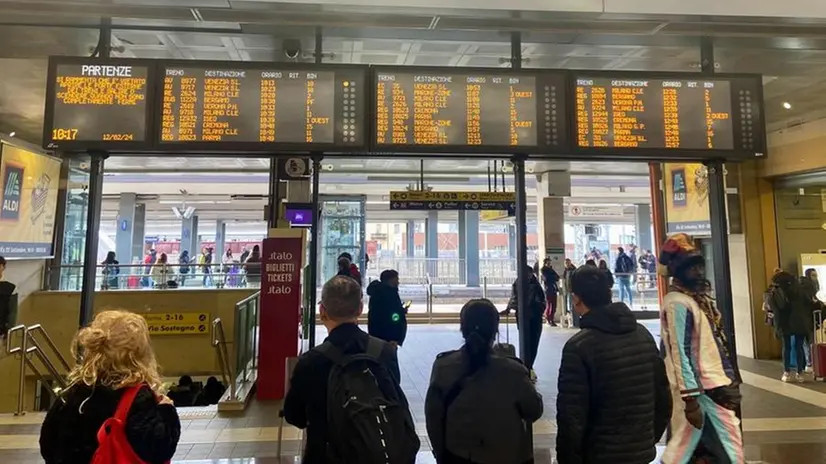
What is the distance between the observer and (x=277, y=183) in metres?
7.07

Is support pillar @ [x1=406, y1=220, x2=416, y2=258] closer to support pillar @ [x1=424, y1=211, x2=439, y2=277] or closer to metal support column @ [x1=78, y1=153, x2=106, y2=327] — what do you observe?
support pillar @ [x1=424, y1=211, x2=439, y2=277]

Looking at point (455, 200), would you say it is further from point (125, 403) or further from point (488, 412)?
point (125, 403)

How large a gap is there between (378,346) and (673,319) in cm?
154

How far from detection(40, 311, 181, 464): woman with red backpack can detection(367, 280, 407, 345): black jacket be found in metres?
3.73

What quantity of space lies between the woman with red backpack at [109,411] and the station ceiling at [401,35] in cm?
319

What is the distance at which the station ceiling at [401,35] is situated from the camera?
13.5ft

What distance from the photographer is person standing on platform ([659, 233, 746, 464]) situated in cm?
245

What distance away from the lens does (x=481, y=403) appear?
204 cm

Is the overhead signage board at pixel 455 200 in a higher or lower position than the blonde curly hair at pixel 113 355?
higher

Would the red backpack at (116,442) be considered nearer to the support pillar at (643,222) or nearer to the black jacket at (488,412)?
the black jacket at (488,412)

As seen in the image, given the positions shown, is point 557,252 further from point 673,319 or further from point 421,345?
point 673,319

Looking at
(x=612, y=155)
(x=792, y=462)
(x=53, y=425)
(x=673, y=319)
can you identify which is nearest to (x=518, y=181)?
(x=612, y=155)

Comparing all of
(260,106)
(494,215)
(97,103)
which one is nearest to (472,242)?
(494,215)

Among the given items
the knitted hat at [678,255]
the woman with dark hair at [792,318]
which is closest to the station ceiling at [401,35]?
the knitted hat at [678,255]
